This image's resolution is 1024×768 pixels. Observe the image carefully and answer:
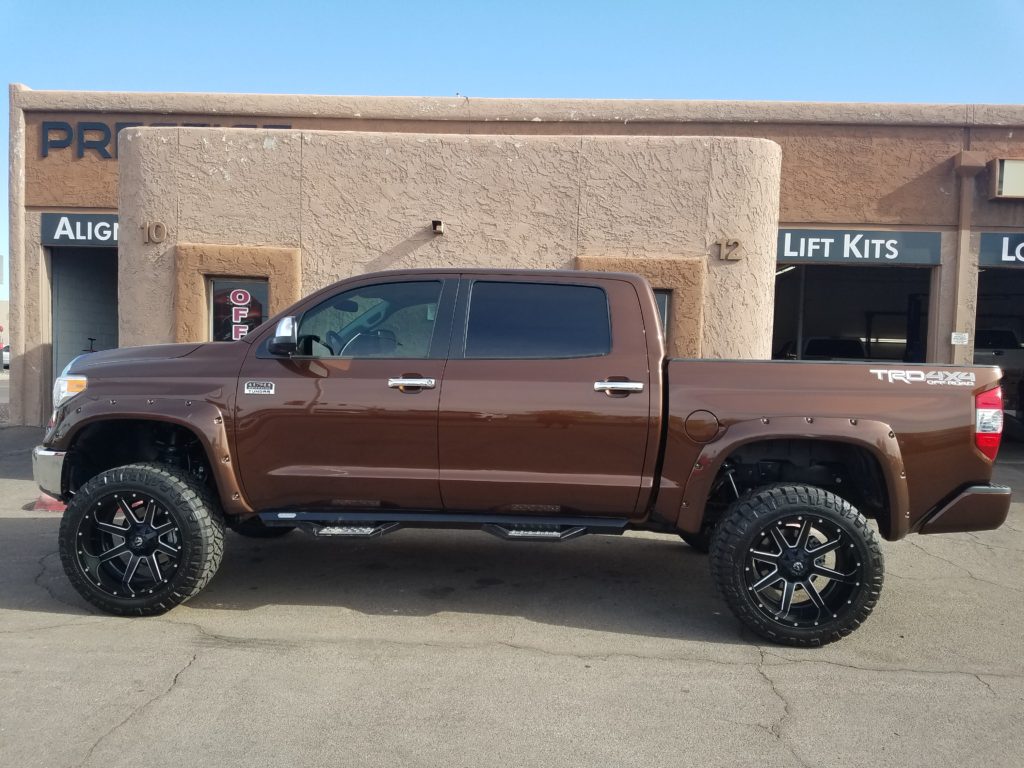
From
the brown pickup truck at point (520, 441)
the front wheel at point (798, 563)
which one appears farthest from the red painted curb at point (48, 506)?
the front wheel at point (798, 563)

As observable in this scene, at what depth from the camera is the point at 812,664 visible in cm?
406

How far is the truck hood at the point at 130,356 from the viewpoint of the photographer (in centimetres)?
469

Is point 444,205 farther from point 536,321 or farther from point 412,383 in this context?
point 412,383

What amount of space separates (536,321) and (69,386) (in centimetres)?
284

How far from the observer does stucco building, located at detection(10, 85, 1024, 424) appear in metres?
9.34

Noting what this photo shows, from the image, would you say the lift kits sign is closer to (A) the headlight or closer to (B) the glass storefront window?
(B) the glass storefront window

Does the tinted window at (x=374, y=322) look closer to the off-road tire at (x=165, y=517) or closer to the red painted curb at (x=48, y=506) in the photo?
the off-road tire at (x=165, y=517)

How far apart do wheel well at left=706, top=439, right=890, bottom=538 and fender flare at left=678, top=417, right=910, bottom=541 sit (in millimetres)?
79

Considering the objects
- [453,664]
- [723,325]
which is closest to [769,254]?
[723,325]

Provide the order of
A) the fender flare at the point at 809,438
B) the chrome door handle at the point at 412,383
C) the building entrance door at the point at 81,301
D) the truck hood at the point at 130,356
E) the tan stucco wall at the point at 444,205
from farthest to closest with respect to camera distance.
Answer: the building entrance door at the point at 81,301
the tan stucco wall at the point at 444,205
the truck hood at the point at 130,356
the chrome door handle at the point at 412,383
the fender flare at the point at 809,438

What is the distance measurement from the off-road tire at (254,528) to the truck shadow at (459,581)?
13cm

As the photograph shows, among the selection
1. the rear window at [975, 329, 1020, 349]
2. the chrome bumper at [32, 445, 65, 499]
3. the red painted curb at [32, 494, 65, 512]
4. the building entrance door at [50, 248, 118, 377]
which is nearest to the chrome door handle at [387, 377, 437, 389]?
the chrome bumper at [32, 445, 65, 499]

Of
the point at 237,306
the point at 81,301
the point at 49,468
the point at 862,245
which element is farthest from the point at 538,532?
the point at 81,301

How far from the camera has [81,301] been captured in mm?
13141
